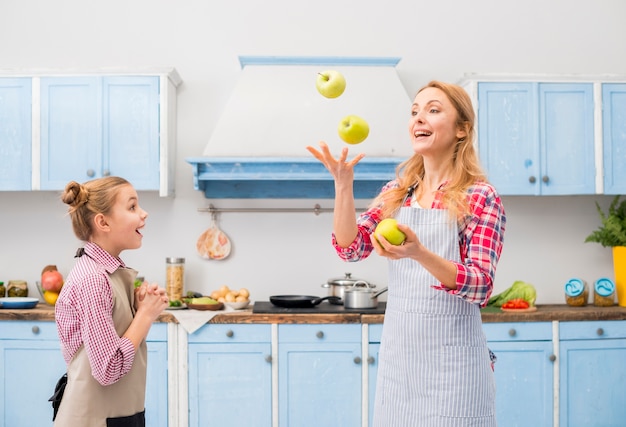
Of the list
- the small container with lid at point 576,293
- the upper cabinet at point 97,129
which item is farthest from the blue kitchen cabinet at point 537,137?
the upper cabinet at point 97,129

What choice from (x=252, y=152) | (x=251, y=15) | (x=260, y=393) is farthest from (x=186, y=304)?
(x=251, y=15)

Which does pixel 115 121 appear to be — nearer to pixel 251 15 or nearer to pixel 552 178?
pixel 251 15

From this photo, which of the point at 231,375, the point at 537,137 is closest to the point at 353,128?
the point at 231,375

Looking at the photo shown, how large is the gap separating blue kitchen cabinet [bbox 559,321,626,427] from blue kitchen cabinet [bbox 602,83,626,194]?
33.1 inches

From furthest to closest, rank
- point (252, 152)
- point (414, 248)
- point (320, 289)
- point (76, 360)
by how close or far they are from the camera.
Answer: point (320, 289) → point (252, 152) → point (76, 360) → point (414, 248)

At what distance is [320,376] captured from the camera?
3.55 metres

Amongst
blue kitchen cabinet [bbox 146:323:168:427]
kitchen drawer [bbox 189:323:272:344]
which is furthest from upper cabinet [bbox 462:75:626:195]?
blue kitchen cabinet [bbox 146:323:168:427]

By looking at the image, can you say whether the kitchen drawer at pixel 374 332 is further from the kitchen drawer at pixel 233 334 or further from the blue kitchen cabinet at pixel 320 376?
the kitchen drawer at pixel 233 334

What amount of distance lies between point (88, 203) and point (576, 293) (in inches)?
117

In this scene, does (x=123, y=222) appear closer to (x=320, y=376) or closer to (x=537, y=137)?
(x=320, y=376)

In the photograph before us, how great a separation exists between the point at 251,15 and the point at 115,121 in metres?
1.09

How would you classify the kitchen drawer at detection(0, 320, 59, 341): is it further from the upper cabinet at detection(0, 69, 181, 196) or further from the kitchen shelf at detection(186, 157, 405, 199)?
the kitchen shelf at detection(186, 157, 405, 199)

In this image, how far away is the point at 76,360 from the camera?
1.81 metres

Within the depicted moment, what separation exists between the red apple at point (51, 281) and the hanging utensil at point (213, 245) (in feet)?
2.62
